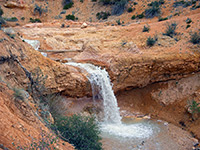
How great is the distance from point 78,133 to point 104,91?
558 cm

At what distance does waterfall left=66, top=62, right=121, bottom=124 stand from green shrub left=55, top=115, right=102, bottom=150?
15.5 ft

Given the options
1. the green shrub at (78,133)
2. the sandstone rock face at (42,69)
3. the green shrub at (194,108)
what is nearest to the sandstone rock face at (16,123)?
the green shrub at (78,133)

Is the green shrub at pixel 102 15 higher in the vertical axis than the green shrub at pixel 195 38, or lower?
higher

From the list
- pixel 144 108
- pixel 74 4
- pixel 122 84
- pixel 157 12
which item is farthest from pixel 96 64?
pixel 74 4

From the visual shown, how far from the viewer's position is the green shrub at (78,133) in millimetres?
6688

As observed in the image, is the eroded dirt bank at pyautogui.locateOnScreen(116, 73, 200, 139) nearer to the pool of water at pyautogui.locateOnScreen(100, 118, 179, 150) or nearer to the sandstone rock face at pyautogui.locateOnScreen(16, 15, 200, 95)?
the sandstone rock face at pyautogui.locateOnScreen(16, 15, 200, 95)

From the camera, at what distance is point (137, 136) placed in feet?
33.5

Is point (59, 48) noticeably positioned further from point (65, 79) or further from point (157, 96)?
point (157, 96)

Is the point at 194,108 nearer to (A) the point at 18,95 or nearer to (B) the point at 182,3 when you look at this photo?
(A) the point at 18,95

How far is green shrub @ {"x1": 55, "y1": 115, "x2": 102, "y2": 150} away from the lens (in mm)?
6688

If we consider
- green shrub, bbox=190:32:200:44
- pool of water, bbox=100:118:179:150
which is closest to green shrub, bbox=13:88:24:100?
pool of water, bbox=100:118:179:150

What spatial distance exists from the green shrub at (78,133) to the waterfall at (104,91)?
4737 millimetres

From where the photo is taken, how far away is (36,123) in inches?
225

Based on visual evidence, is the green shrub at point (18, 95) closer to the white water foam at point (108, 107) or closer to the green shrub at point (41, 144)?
the green shrub at point (41, 144)
